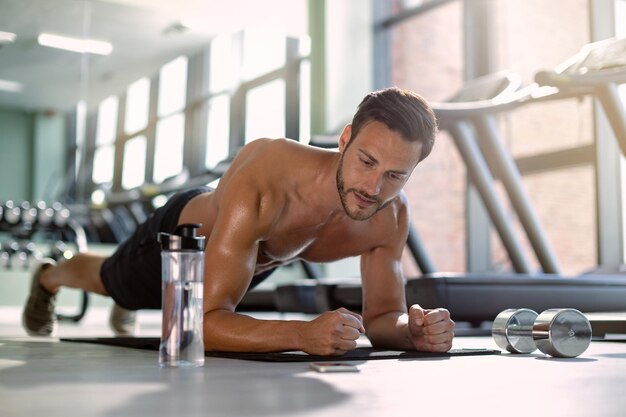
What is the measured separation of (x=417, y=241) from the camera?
179 inches

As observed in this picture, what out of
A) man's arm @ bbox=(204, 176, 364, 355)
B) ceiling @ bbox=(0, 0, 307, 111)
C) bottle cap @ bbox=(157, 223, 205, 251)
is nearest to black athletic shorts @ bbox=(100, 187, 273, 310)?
man's arm @ bbox=(204, 176, 364, 355)

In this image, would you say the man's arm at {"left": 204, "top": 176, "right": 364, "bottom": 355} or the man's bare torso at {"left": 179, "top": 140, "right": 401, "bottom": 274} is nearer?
the man's arm at {"left": 204, "top": 176, "right": 364, "bottom": 355}

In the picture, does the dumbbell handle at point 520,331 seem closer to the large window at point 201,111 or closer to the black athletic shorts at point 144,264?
the black athletic shorts at point 144,264

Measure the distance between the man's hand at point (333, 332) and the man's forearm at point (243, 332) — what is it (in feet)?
0.31

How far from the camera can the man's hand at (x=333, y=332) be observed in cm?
175

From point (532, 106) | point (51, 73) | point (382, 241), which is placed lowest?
point (382, 241)

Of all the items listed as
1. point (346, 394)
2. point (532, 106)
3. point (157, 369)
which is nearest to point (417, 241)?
point (532, 106)

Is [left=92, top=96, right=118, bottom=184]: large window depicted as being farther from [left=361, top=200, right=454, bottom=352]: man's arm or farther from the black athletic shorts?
[left=361, top=200, right=454, bottom=352]: man's arm

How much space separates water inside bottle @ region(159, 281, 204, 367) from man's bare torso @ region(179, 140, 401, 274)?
50 cm

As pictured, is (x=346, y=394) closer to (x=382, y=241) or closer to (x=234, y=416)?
(x=234, y=416)

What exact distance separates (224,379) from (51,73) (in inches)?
211

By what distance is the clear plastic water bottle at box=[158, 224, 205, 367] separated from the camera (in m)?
1.52

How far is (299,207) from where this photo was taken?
2143 mm

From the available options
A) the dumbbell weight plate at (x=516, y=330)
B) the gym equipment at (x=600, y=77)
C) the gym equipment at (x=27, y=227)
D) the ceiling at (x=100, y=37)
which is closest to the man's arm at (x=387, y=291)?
the dumbbell weight plate at (x=516, y=330)
